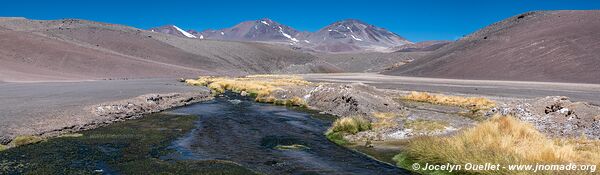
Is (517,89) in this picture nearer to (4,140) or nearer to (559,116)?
(559,116)

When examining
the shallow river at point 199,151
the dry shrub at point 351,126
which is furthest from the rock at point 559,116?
the shallow river at point 199,151

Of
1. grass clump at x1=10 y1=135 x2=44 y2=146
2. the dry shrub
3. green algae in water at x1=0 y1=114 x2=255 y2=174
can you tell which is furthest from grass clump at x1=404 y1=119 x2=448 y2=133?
grass clump at x1=10 y1=135 x2=44 y2=146

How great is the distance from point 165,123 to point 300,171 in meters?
14.2

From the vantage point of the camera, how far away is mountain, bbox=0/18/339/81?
104 m

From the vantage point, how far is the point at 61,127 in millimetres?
23266

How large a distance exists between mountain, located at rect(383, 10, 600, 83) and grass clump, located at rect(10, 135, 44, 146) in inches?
3224

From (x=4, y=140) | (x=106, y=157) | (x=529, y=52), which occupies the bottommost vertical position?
(x=106, y=157)

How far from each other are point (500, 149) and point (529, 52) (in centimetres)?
10008

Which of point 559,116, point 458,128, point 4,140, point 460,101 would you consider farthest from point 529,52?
point 4,140

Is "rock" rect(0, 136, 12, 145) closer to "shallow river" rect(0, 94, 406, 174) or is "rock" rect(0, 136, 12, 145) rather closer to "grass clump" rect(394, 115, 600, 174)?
"shallow river" rect(0, 94, 406, 174)

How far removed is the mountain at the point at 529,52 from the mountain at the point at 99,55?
199 ft

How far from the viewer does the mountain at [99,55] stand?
341 ft

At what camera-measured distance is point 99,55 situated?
12975cm

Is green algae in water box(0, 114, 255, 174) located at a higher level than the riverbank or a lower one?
lower
